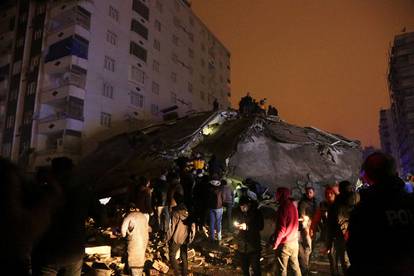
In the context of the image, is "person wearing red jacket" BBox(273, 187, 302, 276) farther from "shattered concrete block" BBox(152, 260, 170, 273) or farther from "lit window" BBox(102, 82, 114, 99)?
"lit window" BBox(102, 82, 114, 99)

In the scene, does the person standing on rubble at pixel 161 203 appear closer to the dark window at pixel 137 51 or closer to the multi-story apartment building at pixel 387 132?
the dark window at pixel 137 51

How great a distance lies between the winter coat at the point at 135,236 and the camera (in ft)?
19.7

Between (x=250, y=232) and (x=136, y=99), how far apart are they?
1066 inches

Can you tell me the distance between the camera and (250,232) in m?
6.05

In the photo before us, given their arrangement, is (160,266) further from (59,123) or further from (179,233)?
(59,123)

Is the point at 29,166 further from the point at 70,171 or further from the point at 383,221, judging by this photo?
the point at 383,221

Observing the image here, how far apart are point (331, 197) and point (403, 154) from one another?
57134mm

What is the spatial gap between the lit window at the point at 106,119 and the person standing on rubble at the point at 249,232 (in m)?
23.1

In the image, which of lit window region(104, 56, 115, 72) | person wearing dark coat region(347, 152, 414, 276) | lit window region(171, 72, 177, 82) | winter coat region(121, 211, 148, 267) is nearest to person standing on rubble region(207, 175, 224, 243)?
winter coat region(121, 211, 148, 267)

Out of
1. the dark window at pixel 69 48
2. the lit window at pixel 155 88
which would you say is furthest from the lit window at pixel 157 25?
the dark window at pixel 69 48

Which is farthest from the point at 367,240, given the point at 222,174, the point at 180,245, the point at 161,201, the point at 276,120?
the point at 276,120

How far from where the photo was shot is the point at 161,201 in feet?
33.7

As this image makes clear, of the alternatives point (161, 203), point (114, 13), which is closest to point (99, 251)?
point (161, 203)

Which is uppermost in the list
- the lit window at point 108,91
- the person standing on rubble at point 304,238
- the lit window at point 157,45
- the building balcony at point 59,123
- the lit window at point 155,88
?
the lit window at point 157,45
